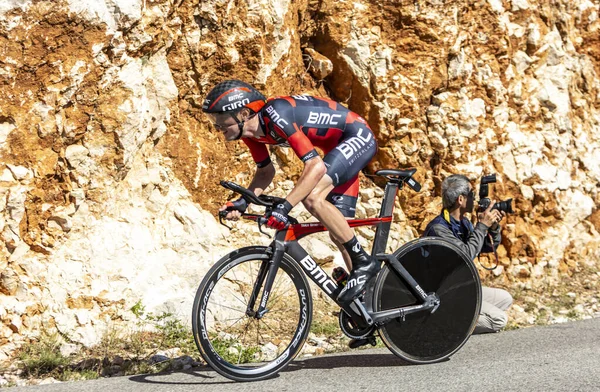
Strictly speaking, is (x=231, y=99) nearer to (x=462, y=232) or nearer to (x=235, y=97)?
(x=235, y=97)

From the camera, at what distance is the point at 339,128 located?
17.9ft

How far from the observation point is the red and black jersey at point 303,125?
4918 mm

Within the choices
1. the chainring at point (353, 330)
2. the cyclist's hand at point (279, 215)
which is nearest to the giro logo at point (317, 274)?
the chainring at point (353, 330)

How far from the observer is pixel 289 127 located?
16.1ft

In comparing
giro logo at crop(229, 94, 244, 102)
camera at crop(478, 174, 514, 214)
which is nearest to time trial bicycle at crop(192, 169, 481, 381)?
giro logo at crop(229, 94, 244, 102)

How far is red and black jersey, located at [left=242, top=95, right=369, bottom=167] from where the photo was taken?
16.1 ft

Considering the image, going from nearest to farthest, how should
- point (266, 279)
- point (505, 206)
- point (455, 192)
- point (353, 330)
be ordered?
1. point (266, 279)
2. point (353, 330)
3. point (505, 206)
4. point (455, 192)

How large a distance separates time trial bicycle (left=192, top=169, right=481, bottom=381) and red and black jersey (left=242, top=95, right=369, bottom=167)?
0.41 m

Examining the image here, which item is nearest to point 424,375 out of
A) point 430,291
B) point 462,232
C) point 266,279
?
point 430,291

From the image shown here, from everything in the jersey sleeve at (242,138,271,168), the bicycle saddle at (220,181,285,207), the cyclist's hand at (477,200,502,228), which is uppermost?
the jersey sleeve at (242,138,271,168)

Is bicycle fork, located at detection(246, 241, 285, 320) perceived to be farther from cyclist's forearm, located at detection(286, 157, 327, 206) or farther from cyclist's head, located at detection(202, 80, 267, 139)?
cyclist's head, located at detection(202, 80, 267, 139)

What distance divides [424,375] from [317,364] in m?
0.84

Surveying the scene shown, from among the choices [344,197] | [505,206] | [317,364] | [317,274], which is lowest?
[317,364]

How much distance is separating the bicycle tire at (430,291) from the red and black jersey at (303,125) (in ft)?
3.26
